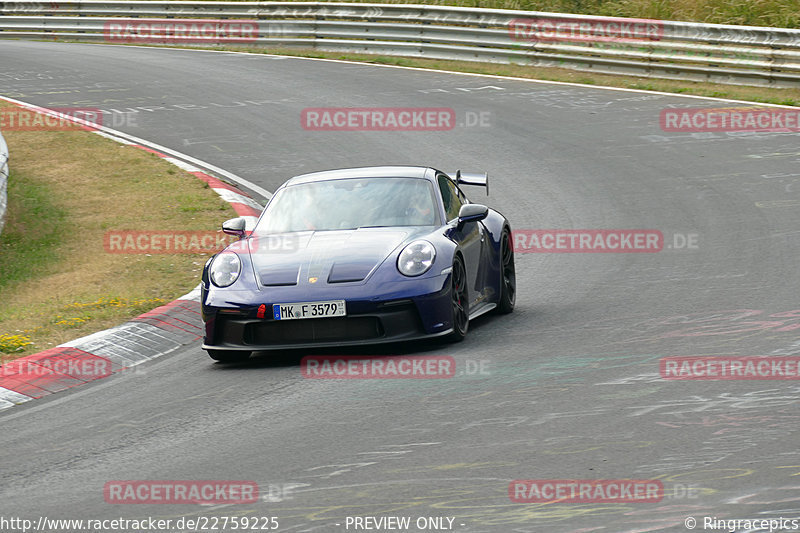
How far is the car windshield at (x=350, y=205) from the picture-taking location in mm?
9203

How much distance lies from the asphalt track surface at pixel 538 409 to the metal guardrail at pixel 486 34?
6.64m

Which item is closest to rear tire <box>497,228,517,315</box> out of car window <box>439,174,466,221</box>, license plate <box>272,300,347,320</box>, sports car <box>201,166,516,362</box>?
sports car <box>201,166,516,362</box>

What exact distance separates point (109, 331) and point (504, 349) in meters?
3.04

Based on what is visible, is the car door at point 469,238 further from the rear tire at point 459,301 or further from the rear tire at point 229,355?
the rear tire at point 229,355

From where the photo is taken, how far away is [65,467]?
5.97m

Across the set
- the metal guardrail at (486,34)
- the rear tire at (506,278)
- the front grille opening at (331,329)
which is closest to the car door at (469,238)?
the rear tire at (506,278)

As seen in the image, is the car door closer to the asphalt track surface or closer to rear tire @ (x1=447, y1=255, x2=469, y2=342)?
rear tire @ (x1=447, y1=255, x2=469, y2=342)

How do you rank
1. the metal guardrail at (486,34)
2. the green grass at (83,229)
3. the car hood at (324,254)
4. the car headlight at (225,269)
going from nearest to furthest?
the car hood at (324,254) → the car headlight at (225,269) → the green grass at (83,229) → the metal guardrail at (486,34)

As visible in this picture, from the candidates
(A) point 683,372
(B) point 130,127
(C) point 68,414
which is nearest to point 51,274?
(C) point 68,414

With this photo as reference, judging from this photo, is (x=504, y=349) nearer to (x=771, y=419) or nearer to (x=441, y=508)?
(x=771, y=419)

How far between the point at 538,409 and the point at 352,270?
217cm

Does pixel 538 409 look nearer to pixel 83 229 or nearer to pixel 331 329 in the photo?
pixel 331 329

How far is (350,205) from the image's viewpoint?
30.7 feet

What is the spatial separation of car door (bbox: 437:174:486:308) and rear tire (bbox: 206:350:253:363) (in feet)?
5.63
